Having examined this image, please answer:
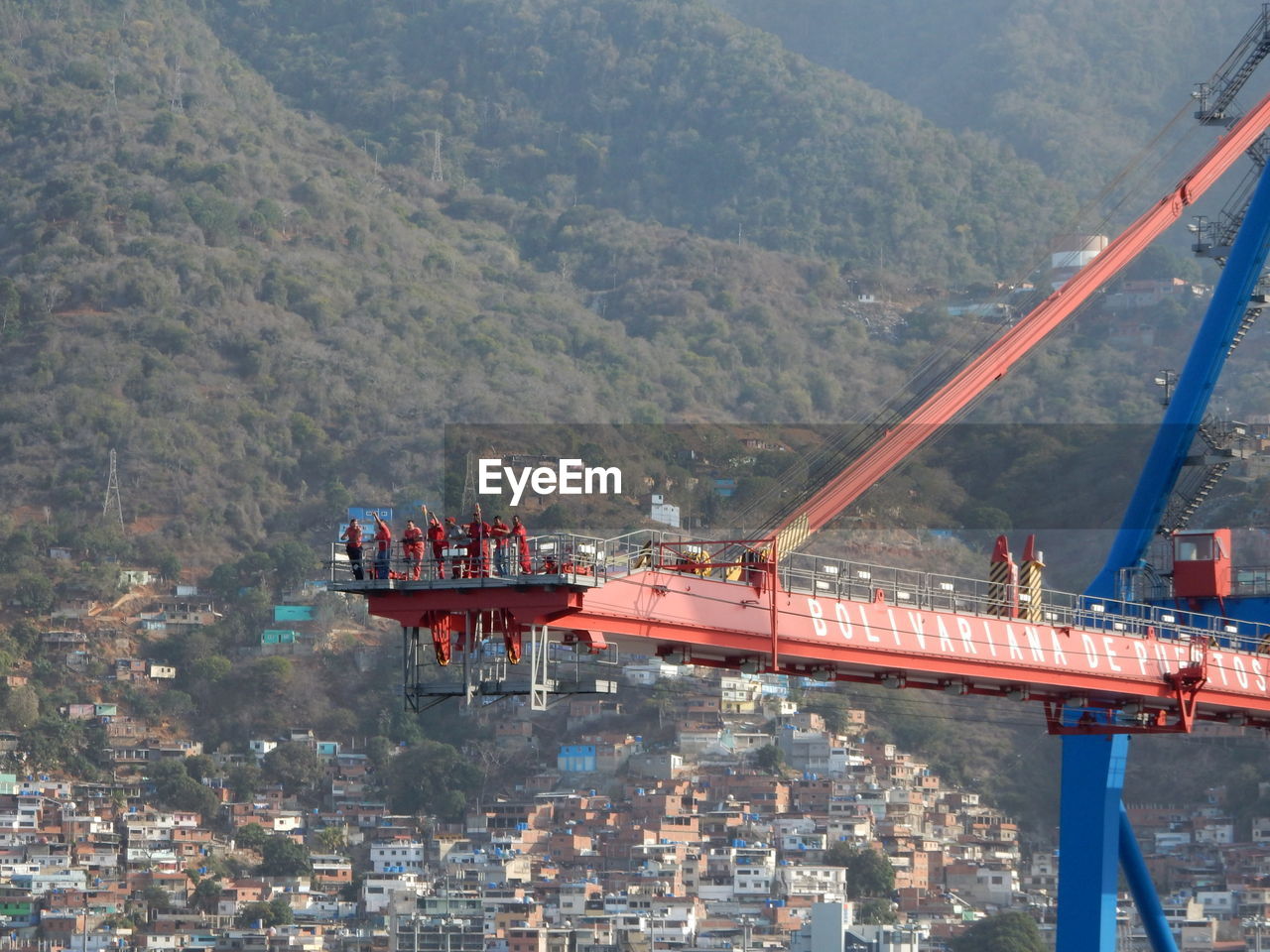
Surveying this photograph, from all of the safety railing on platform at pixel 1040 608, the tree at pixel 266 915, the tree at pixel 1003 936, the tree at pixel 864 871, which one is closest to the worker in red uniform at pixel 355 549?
the safety railing on platform at pixel 1040 608

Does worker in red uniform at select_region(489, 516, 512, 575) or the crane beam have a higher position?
worker in red uniform at select_region(489, 516, 512, 575)

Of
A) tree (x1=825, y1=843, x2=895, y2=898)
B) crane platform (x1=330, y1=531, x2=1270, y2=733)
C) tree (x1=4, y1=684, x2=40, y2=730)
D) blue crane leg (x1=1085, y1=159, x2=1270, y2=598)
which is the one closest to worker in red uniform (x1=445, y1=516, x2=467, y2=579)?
crane platform (x1=330, y1=531, x2=1270, y2=733)

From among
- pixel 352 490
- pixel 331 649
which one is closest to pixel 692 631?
pixel 331 649

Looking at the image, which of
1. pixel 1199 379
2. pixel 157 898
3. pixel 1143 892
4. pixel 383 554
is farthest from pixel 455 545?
pixel 157 898

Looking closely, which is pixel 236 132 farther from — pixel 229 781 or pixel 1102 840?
pixel 1102 840

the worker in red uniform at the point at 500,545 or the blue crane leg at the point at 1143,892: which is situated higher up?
the worker in red uniform at the point at 500,545

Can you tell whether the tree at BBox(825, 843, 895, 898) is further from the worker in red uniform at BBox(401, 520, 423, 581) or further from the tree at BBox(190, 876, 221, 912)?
the worker in red uniform at BBox(401, 520, 423, 581)

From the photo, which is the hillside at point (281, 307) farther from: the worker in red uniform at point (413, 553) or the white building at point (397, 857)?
the worker in red uniform at point (413, 553)

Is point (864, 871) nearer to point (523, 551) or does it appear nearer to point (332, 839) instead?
point (332, 839)
